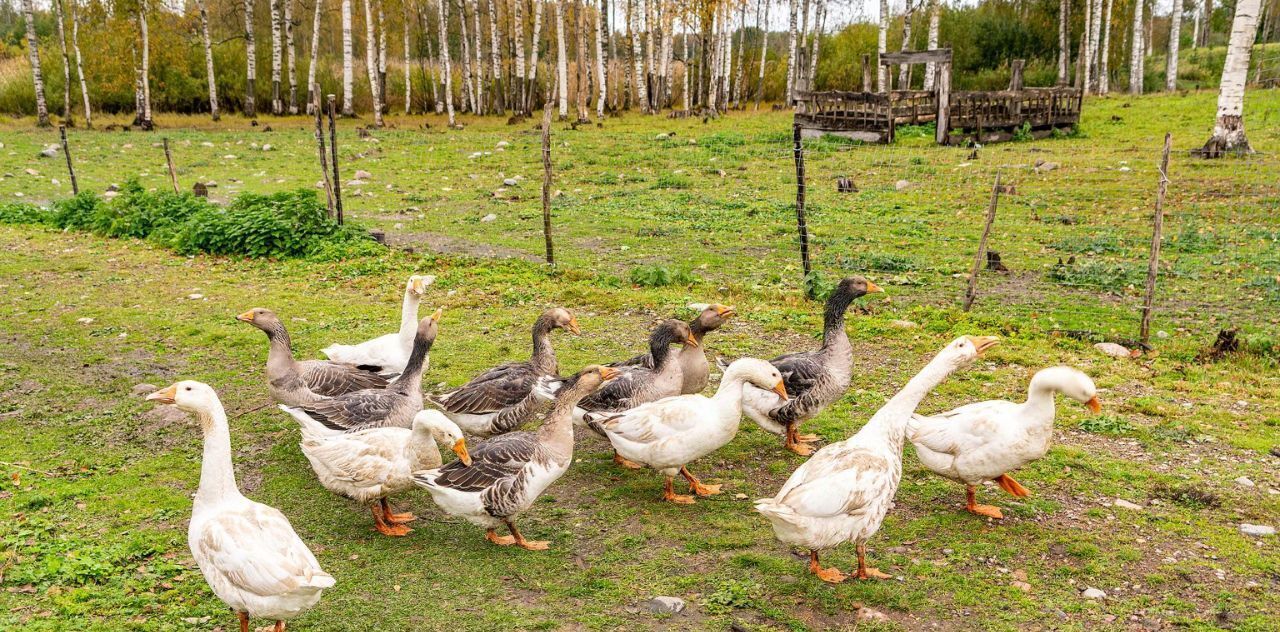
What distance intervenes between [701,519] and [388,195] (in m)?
15.9

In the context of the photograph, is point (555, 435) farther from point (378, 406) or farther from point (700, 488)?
point (378, 406)

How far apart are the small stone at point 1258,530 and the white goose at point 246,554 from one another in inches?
232

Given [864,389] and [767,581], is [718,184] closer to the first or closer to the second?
[864,389]

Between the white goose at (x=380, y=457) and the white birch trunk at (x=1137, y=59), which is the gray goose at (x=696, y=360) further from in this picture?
the white birch trunk at (x=1137, y=59)

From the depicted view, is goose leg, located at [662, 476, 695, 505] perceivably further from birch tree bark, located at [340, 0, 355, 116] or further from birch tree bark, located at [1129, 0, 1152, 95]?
birch tree bark, located at [1129, 0, 1152, 95]

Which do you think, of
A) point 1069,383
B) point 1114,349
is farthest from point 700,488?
point 1114,349

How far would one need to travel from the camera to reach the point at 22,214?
17.8 meters

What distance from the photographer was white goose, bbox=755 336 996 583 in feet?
16.8

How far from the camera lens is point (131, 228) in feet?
52.8

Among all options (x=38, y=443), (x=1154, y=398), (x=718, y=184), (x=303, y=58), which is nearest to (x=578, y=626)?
(x=38, y=443)

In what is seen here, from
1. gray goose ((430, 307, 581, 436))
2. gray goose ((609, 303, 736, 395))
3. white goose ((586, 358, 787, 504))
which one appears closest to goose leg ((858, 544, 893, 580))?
white goose ((586, 358, 787, 504))

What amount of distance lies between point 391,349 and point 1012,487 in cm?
562

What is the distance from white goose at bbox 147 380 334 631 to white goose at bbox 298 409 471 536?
86 centimetres

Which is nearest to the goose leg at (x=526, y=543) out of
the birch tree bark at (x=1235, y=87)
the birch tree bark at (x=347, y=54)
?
the birch tree bark at (x=1235, y=87)
